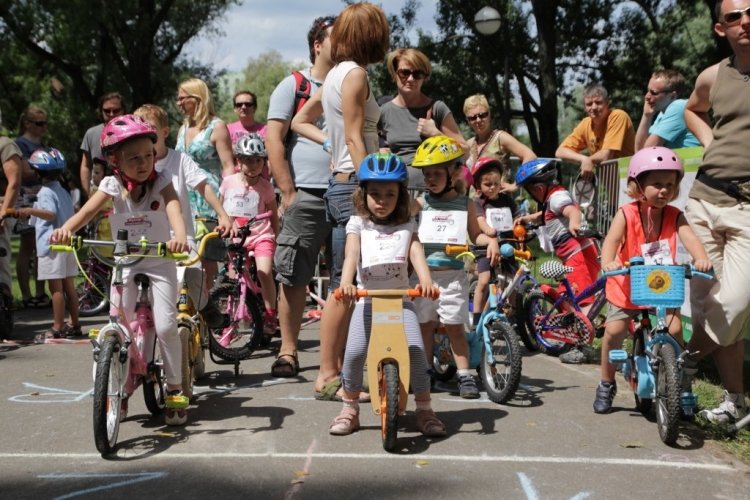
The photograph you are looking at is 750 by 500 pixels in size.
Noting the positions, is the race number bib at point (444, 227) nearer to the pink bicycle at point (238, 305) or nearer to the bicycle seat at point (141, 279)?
the bicycle seat at point (141, 279)

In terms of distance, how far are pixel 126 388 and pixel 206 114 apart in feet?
12.1

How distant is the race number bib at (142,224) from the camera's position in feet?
15.6

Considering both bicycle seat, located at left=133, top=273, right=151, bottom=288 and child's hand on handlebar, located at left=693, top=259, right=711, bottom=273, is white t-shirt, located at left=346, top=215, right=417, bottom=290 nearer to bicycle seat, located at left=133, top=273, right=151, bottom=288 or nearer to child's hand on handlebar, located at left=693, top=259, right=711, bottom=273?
bicycle seat, located at left=133, top=273, right=151, bottom=288

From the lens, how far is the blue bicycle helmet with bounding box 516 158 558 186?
7.24 metres

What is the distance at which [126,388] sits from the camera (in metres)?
4.60

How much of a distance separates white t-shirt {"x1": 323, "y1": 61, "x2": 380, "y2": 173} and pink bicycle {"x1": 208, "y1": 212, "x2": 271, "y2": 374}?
6.81 ft

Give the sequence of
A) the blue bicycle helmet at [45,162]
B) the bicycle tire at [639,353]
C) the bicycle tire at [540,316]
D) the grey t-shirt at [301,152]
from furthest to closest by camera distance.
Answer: the blue bicycle helmet at [45,162] → the bicycle tire at [540,316] → the grey t-shirt at [301,152] → the bicycle tire at [639,353]

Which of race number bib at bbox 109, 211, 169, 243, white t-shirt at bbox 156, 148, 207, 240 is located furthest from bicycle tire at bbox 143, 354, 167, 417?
white t-shirt at bbox 156, 148, 207, 240

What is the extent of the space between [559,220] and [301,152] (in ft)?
8.61

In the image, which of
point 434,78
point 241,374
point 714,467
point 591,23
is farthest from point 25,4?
point 714,467

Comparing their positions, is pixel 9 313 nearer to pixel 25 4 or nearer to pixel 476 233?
pixel 476 233

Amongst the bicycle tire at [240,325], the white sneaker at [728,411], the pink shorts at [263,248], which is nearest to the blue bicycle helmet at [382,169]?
the white sneaker at [728,411]

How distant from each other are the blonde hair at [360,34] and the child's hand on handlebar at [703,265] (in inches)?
87.2

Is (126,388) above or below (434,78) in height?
below
